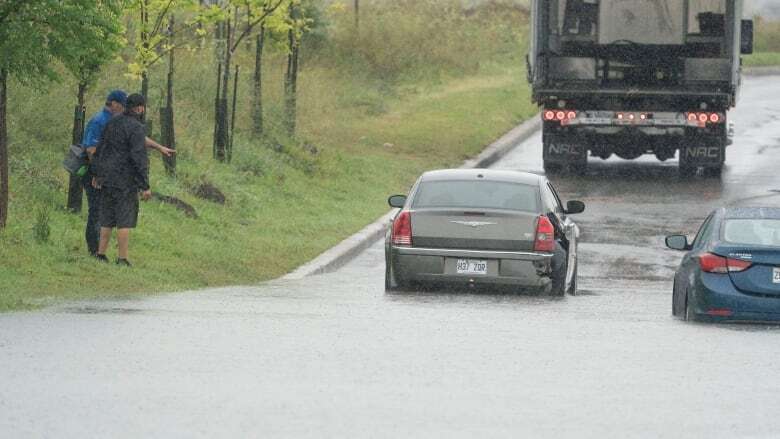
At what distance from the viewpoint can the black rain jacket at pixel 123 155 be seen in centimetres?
1706

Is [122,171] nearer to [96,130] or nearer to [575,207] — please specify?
[96,130]

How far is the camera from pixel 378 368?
436 inches

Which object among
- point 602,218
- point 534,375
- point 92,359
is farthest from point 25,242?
point 602,218

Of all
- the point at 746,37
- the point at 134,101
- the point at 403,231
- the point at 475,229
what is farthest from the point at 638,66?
the point at 134,101

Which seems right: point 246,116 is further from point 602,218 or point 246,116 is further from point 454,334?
point 454,334

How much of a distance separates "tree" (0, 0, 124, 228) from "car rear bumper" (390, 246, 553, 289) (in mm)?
3548

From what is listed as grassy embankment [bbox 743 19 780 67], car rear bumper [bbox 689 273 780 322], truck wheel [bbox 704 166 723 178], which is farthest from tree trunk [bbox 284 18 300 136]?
grassy embankment [bbox 743 19 780 67]

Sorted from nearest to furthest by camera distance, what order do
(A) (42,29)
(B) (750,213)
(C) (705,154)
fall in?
1. (B) (750,213)
2. (A) (42,29)
3. (C) (705,154)

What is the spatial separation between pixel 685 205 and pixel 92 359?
1784cm

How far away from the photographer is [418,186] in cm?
1803

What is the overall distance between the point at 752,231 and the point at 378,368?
5556 millimetres

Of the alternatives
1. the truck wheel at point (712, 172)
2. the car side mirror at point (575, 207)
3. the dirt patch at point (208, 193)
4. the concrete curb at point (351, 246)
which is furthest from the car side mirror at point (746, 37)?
the car side mirror at point (575, 207)

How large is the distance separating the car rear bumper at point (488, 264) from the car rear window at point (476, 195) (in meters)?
0.54

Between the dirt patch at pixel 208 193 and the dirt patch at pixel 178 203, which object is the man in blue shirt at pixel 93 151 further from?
the dirt patch at pixel 208 193
